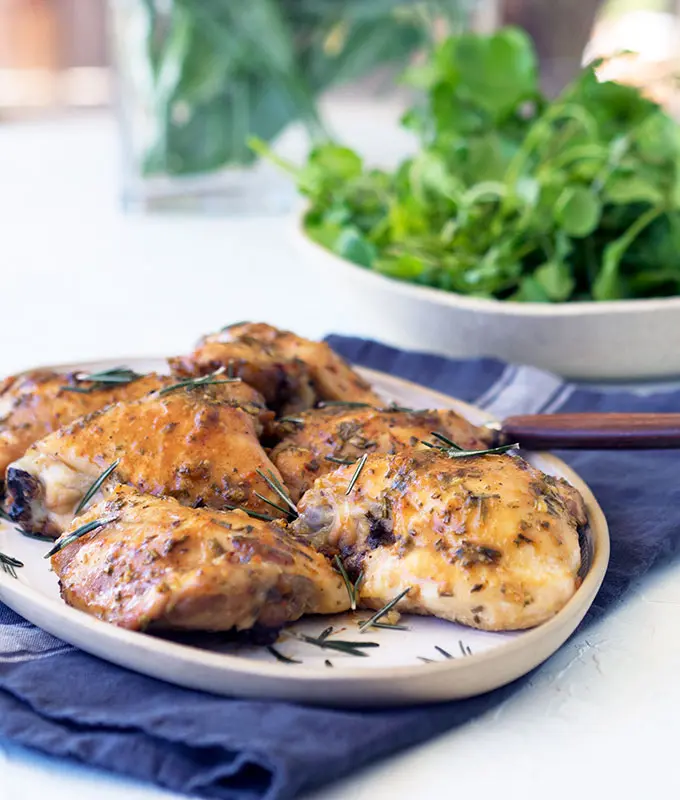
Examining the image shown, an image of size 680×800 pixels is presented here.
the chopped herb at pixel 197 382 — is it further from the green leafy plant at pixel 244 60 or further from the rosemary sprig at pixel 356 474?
the green leafy plant at pixel 244 60

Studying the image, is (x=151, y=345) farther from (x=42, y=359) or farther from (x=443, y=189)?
(x=443, y=189)

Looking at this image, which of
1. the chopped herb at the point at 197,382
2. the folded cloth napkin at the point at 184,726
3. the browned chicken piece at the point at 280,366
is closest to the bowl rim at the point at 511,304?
the browned chicken piece at the point at 280,366

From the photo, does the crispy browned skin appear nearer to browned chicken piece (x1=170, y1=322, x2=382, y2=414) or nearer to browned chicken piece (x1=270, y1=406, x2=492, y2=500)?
browned chicken piece (x1=170, y1=322, x2=382, y2=414)

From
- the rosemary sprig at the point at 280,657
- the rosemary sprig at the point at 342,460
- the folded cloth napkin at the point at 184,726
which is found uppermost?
the rosemary sprig at the point at 342,460

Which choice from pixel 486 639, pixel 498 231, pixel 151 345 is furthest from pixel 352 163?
pixel 486 639

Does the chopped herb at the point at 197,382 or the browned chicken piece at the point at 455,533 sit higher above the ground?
the chopped herb at the point at 197,382

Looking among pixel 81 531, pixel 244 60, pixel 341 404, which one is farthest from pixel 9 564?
pixel 244 60

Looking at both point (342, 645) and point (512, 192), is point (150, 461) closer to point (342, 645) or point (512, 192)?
point (342, 645)
